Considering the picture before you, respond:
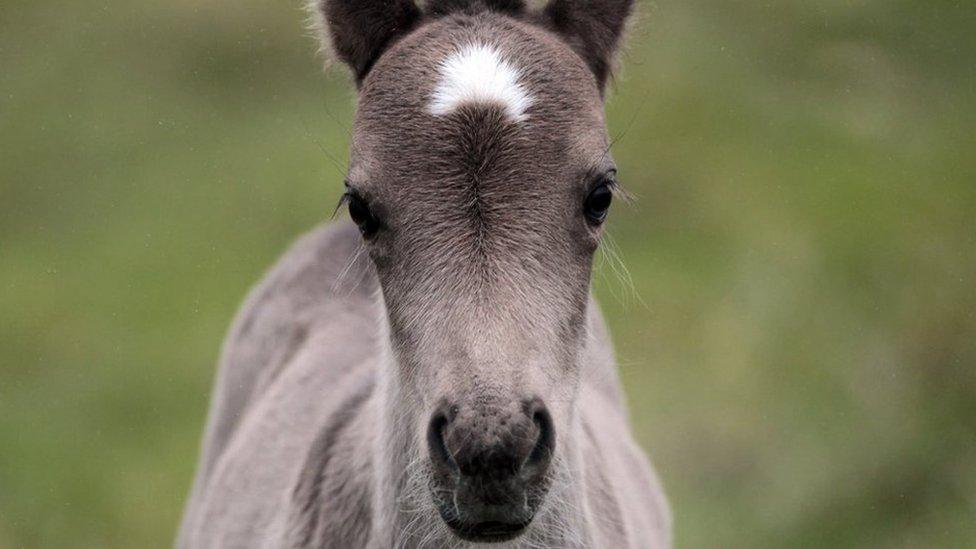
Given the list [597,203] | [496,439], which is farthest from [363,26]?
[496,439]

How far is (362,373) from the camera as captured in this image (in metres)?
5.39

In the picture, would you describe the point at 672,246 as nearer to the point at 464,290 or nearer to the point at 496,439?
the point at 464,290

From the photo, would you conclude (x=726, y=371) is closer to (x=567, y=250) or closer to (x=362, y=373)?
(x=362, y=373)

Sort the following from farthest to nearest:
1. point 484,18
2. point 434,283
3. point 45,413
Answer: point 45,413 < point 484,18 < point 434,283

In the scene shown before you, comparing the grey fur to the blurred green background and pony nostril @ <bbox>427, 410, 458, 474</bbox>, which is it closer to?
pony nostril @ <bbox>427, 410, 458, 474</bbox>

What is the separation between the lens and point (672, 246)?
1270cm

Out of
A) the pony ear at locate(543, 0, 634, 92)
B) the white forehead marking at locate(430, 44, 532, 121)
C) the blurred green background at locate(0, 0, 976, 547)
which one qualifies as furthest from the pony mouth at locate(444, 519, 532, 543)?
the blurred green background at locate(0, 0, 976, 547)

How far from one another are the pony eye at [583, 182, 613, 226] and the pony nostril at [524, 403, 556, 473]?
704mm

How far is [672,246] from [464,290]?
9.17m

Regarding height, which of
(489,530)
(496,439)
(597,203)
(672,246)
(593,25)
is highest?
(593,25)

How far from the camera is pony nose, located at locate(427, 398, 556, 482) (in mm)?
3398

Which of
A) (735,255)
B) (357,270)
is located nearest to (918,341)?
(735,255)

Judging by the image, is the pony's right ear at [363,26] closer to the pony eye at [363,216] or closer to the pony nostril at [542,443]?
the pony eye at [363,216]

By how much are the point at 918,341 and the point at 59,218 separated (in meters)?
8.86
